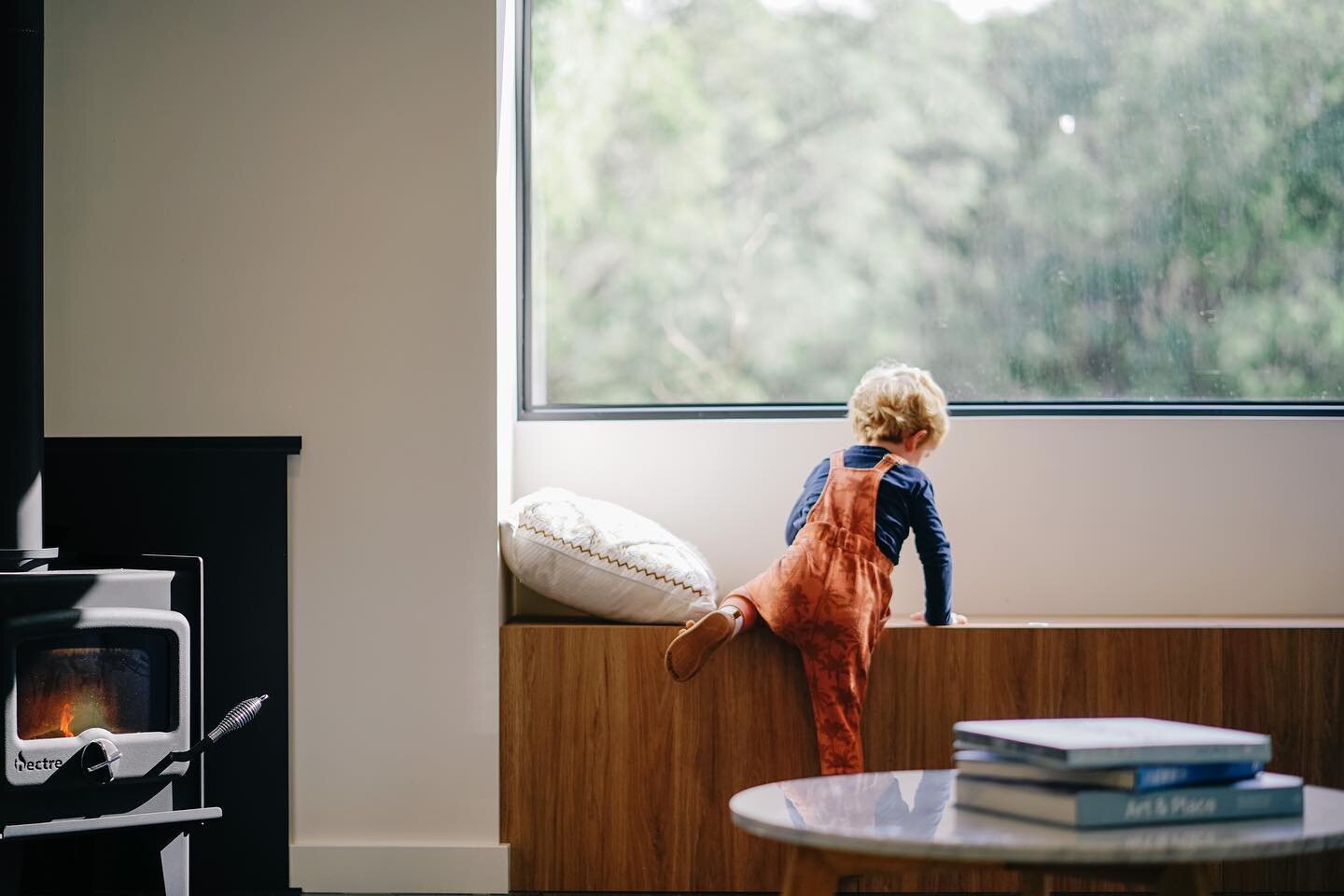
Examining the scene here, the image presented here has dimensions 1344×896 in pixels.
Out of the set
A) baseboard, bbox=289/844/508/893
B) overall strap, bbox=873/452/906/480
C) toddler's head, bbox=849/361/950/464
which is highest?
toddler's head, bbox=849/361/950/464

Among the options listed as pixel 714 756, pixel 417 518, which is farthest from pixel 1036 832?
pixel 417 518

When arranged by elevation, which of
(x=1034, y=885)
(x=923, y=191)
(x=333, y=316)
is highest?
(x=923, y=191)

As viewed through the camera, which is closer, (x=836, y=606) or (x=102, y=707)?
(x=102, y=707)

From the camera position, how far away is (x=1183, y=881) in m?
1.59

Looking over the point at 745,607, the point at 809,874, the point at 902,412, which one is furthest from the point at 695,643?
the point at 809,874

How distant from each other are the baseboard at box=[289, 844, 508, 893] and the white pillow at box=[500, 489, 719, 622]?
57 centimetres

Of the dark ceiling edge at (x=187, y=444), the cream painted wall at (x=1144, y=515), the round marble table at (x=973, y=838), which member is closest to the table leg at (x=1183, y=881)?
the round marble table at (x=973, y=838)

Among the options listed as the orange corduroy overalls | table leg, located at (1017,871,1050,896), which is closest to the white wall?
the orange corduroy overalls

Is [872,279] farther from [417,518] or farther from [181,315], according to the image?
[181,315]

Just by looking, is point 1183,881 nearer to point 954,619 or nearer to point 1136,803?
point 1136,803

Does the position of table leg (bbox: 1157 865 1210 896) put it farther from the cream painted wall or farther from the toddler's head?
the cream painted wall

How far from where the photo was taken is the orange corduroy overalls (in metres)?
2.60

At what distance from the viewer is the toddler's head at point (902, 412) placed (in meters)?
2.77

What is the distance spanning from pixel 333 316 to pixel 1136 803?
197 centimetres
